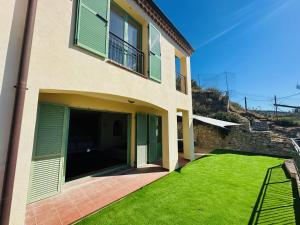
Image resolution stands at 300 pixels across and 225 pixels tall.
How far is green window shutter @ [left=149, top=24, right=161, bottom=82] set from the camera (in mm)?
7695

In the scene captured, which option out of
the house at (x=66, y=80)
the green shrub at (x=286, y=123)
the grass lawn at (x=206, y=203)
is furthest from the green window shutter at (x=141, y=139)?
the green shrub at (x=286, y=123)

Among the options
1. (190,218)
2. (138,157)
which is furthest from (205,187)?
(138,157)

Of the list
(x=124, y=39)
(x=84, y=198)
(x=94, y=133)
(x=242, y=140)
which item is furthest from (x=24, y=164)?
(x=242, y=140)

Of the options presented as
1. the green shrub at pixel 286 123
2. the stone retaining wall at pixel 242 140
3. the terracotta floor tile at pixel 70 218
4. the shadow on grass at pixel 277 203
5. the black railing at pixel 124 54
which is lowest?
the terracotta floor tile at pixel 70 218

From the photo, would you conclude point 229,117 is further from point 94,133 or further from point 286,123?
point 94,133

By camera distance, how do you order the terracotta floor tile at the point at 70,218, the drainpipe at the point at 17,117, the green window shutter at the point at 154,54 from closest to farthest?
the drainpipe at the point at 17,117
the terracotta floor tile at the point at 70,218
the green window shutter at the point at 154,54

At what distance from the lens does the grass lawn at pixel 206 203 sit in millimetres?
4320

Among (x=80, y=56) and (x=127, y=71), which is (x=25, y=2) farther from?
(x=127, y=71)

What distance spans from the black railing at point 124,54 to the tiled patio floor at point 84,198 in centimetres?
556

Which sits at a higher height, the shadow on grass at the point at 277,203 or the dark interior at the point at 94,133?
the dark interior at the point at 94,133

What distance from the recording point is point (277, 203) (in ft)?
17.2

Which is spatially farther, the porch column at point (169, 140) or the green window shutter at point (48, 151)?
the porch column at point (169, 140)

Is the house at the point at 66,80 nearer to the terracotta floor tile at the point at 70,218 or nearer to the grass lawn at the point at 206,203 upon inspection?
the terracotta floor tile at the point at 70,218

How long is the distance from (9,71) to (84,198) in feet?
15.8
